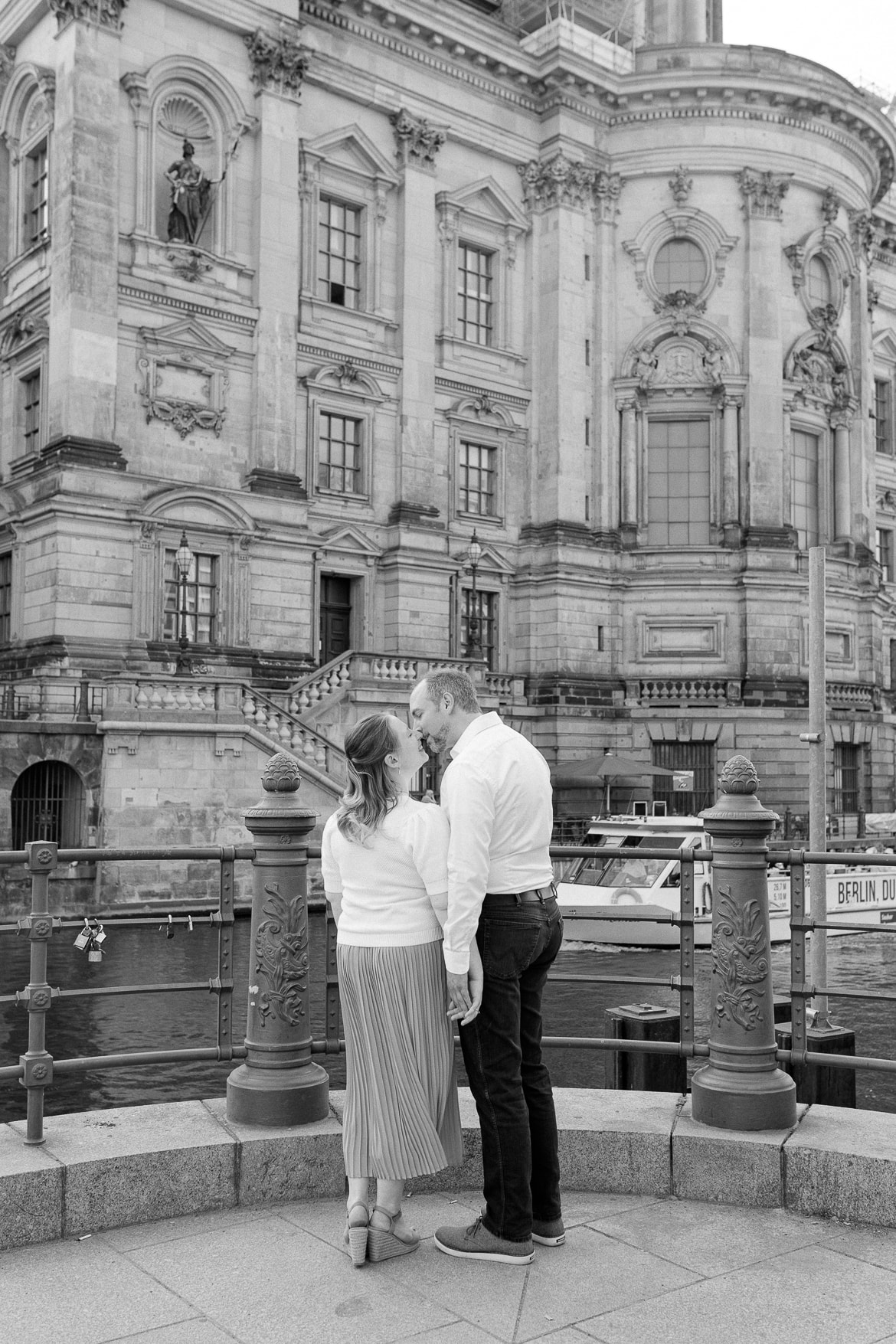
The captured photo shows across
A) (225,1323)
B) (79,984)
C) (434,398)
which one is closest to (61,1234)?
(225,1323)

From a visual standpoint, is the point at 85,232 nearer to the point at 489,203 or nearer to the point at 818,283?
the point at 489,203

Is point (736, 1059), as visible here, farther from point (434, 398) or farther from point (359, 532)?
point (434, 398)

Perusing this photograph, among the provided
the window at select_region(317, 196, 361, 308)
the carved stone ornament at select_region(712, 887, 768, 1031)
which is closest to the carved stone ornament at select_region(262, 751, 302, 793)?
the carved stone ornament at select_region(712, 887, 768, 1031)

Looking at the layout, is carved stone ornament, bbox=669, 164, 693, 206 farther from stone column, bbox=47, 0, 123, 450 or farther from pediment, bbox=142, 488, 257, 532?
pediment, bbox=142, 488, 257, 532

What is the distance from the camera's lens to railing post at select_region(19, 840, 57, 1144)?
18.4ft

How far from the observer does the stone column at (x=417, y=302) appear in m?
34.4

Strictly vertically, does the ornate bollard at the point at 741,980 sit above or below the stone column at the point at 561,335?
below

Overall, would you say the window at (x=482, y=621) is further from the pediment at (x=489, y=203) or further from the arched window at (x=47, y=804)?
the arched window at (x=47, y=804)

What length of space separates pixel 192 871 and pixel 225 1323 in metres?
19.9

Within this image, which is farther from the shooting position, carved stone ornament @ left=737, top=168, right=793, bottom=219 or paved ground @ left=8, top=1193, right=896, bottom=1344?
carved stone ornament @ left=737, top=168, right=793, bottom=219

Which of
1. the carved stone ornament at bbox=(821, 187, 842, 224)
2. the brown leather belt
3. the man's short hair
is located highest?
the carved stone ornament at bbox=(821, 187, 842, 224)

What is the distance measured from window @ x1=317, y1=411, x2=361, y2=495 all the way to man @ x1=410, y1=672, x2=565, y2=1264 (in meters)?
28.3

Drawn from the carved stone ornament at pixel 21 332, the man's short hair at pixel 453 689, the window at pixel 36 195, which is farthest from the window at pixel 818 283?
the man's short hair at pixel 453 689

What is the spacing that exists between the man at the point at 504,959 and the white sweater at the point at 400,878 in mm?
107
